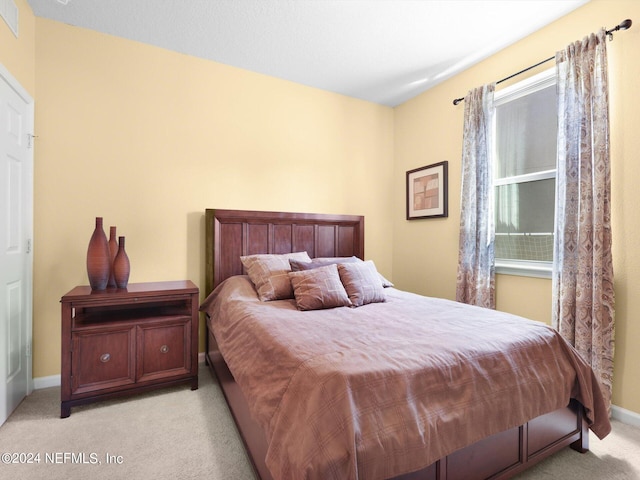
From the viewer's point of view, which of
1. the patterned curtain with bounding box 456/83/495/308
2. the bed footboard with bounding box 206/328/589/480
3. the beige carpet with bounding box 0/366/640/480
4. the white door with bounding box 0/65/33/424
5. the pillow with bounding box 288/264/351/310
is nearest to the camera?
the bed footboard with bounding box 206/328/589/480

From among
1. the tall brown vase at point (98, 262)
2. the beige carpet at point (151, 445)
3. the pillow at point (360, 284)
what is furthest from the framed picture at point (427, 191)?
the tall brown vase at point (98, 262)

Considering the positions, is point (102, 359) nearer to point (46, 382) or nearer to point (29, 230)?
point (46, 382)

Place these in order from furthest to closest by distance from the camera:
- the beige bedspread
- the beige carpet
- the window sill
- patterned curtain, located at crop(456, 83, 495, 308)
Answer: patterned curtain, located at crop(456, 83, 495, 308) → the window sill → the beige carpet → the beige bedspread

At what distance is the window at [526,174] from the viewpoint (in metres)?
2.50

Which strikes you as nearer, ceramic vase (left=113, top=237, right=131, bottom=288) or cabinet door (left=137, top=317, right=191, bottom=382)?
cabinet door (left=137, top=317, right=191, bottom=382)

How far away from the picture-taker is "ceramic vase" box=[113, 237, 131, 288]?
2.32 m

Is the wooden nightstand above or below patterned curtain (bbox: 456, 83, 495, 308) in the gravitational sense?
below

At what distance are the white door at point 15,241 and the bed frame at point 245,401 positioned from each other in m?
1.22

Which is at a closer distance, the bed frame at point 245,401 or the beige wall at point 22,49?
the bed frame at point 245,401

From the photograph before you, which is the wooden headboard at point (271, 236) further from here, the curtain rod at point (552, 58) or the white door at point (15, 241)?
the curtain rod at point (552, 58)

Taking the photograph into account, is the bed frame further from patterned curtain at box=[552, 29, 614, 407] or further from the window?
the window

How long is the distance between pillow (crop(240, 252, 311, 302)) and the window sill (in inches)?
65.9

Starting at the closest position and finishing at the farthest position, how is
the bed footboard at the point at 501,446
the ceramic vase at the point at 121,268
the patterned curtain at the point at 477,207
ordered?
1. the bed footboard at the point at 501,446
2. the ceramic vase at the point at 121,268
3. the patterned curtain at the point at 477,207

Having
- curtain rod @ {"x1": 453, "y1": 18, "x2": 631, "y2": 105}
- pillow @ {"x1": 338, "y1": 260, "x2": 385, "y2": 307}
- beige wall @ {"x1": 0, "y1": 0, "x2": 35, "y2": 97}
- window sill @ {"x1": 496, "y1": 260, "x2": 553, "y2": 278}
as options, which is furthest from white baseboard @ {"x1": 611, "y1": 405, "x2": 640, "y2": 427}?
beige wall @ {"x1": 0, "y1": 0, "x2": 35, "y2": 97}
